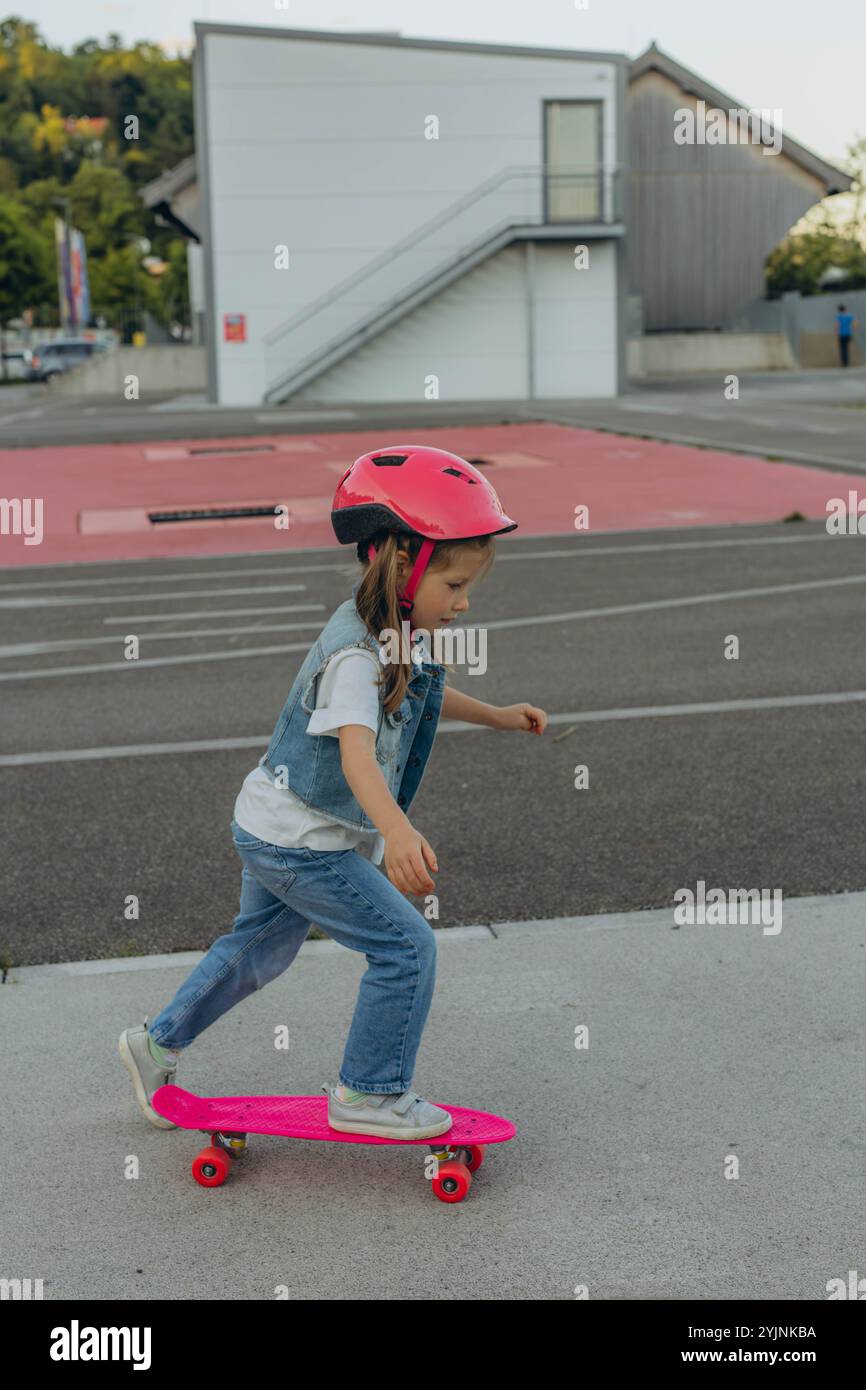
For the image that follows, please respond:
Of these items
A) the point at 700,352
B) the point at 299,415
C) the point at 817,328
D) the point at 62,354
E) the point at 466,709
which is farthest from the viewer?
the point at 62,354

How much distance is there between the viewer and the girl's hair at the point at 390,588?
3.27m

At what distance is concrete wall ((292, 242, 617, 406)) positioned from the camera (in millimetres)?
41406

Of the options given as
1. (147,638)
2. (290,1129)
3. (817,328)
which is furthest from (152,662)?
(817,328)

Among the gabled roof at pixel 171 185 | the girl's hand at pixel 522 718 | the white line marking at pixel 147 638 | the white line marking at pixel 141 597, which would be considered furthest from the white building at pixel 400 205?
the girl's hand at pixel 522 718

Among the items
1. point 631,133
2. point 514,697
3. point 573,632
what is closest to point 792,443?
point 573,632

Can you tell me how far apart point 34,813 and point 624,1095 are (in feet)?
11.1

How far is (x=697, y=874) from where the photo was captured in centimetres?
547

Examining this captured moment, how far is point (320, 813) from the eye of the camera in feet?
11.1

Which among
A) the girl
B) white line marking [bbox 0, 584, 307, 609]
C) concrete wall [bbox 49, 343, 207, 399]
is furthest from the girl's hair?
concrete wall [bbox 49, 343, 207, 399]

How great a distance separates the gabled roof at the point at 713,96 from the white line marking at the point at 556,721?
4749 cm

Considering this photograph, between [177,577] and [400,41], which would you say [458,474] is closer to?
[177,577]

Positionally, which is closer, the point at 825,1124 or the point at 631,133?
the point at 825,1124

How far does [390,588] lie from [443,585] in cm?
12
